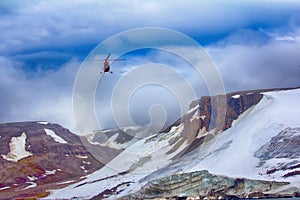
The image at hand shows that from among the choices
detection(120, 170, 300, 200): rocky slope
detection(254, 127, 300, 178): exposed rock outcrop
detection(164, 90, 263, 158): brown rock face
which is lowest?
detection(120, 170, 300, 200): rocky slope

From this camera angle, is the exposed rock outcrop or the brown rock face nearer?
the exposed rock outcrop

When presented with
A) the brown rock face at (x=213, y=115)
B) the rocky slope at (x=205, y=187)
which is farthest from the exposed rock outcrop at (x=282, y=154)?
the brown rock face at (x=213, y=115)

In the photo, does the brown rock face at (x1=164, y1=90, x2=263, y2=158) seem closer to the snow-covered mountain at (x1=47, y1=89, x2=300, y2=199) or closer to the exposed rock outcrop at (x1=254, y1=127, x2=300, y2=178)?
the snow-covered mountain at (x1=47, y1=89, x2=300, y2=199)

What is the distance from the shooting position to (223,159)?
386ft

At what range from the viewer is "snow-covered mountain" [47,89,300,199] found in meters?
103

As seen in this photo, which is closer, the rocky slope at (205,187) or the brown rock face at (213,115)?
the rocky slope at (205,187)

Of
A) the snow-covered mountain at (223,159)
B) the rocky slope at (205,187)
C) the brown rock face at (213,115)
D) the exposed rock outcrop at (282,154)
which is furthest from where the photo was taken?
the brown rock face at (213,115)

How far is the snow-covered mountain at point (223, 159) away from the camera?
338 ft

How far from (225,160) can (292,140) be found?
42.4ft

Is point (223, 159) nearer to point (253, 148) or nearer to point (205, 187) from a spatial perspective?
point (253, 148)

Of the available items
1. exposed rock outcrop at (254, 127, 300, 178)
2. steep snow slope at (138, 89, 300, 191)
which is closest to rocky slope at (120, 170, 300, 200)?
steep snow slope at (138, 89, 300, 191)

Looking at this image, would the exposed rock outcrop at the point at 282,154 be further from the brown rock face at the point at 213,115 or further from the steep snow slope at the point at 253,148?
the brown rock face at the point at 213,115

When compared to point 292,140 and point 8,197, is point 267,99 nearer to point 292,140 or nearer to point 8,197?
point 292,140

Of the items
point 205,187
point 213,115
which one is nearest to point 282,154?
point 205,187
